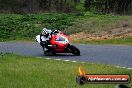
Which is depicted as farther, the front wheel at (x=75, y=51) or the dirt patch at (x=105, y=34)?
the dirt patch at (x=105, y=34)

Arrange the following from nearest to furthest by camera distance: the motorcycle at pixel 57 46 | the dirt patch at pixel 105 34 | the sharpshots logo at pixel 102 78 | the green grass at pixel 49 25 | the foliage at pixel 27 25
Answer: the sharpshots logo at pixel 102 78, the motorcycle at pixel 57 46, the dirt patch at pixel 105 34, the green grass at pixel 49 25, the foliage at pixel 27 25

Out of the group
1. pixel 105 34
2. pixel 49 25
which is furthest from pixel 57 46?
pixel 49 25

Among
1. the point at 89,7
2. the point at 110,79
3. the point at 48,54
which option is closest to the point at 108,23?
the point at 48,54

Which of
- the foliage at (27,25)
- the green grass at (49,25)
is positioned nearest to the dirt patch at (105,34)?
the green grass at (49,25)

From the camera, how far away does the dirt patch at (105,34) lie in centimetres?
3394

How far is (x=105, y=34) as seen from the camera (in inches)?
1403

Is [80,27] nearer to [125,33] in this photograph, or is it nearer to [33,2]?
[125,33]

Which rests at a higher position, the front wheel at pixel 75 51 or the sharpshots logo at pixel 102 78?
the sharpshots logo at pixel 102 78

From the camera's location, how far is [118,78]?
4.15 metres

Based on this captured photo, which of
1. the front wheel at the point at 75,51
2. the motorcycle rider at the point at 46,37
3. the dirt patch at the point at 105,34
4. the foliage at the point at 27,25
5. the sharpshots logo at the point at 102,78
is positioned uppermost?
the sharpshots logo at the point at 102,78

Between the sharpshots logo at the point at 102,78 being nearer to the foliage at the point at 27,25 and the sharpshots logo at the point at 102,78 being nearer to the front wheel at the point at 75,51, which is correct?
the front wheel at the point at 75,51

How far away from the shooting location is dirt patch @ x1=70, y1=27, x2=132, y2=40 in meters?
33.9

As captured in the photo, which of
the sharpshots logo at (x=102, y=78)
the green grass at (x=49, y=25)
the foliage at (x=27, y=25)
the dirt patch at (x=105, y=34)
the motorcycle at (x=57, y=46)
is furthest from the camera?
the foliage at (x=27, y=25)

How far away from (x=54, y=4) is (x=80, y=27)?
41835 mm
